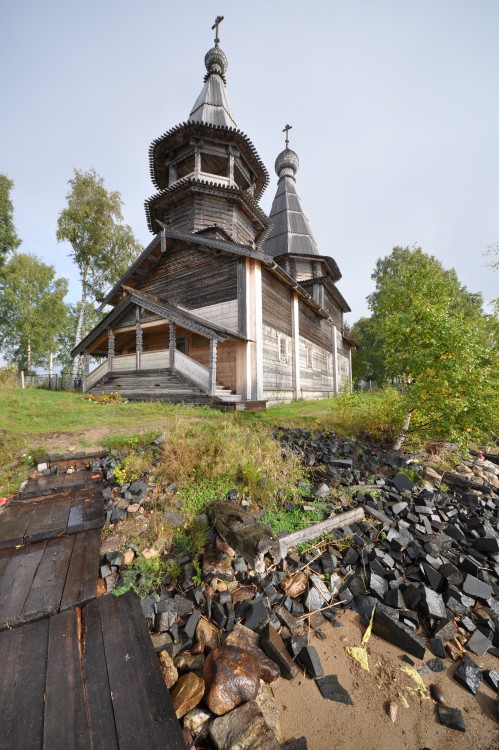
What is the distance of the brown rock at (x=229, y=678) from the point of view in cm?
205

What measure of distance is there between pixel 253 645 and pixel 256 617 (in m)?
0.21

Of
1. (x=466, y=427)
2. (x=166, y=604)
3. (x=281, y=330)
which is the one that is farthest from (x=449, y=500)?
(x=281, y=330)

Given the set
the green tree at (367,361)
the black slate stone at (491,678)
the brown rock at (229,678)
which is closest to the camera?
the brown rock at (229,678)

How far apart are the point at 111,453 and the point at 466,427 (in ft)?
23.9

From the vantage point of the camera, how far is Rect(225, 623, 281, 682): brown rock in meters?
2.34

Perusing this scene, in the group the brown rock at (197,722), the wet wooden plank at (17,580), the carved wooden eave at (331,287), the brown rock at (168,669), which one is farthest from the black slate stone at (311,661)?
the carved wooden eave at (331,287)

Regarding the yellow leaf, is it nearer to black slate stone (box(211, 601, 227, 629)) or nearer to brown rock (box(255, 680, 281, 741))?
brown rock (box(255, 680, 281, 741))

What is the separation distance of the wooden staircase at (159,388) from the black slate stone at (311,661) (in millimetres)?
7314

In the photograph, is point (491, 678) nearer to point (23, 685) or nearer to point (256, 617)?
point (256, 617)

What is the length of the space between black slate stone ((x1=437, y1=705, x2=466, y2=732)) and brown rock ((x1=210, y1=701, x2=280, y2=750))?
1287mm

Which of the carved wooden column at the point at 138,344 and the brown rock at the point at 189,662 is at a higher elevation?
the carved wooden column at the point at 138,344

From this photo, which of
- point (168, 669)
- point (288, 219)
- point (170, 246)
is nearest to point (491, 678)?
point (168, 669)

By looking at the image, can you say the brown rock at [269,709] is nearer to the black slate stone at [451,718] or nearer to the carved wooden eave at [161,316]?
the black slate stone at [451,718]

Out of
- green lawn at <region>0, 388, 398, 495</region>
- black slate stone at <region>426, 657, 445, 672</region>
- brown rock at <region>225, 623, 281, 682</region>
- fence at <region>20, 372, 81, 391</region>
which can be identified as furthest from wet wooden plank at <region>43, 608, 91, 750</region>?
fence at <region>20, 372, 81, 391</region>
